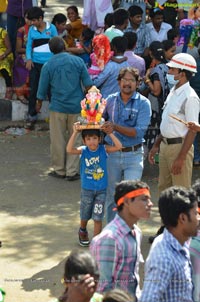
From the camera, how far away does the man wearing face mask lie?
25.7 ft

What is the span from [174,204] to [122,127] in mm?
2879

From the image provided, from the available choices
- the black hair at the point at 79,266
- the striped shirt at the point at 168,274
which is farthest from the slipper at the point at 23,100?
the black hair at the point at 79,266

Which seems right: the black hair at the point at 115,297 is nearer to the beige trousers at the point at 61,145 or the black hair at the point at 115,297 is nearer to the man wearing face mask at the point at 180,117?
the man wearing face mask at the point at 180,117

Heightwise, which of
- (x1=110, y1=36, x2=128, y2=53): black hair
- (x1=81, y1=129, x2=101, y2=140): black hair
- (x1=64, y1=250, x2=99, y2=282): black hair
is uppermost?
(x1=110, y1=36, x2=128, y2=53): black hair

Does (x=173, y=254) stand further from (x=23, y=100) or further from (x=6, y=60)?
(x=6, y=60)

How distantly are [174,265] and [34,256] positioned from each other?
3.38 metres

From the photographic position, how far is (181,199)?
5.21 m

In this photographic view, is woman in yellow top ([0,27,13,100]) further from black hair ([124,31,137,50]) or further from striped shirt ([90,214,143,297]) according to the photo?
striped shirt ([90,214,143,297])

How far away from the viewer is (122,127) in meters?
8.02

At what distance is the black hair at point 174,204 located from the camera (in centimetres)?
518

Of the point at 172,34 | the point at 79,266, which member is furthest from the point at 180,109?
the point at 172,34

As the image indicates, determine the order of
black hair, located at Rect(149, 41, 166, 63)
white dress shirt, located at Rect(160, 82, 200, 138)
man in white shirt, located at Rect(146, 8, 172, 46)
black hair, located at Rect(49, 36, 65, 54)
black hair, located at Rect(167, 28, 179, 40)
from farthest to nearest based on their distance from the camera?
man in white shirt, located at Rect(146, 8, 172, 46), black hair, located at Rect(167, 28, 179, 40), black hair, located at Rect(49, 36, 65, 54), black hair, located at Rect(149, 41, 166, 63), white dress shirt, located at Rect(160, 82, 200, 138)

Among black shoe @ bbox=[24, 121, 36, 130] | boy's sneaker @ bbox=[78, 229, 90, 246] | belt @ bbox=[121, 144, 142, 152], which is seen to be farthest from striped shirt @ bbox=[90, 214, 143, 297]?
black shoe @ bbox=[24, 121, 36, 130]

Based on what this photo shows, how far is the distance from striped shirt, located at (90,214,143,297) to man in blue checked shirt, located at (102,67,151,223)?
256 centimetres
